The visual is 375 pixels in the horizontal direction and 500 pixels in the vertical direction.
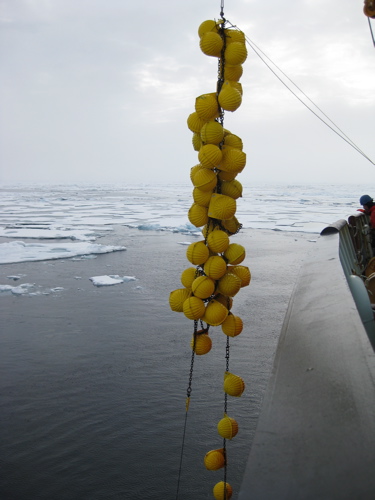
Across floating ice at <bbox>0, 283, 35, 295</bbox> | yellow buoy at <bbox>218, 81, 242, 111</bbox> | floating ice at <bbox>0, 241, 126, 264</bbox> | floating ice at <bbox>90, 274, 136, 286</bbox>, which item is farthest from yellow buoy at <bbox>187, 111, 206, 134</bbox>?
floating ice at <bbox>0, 241, 126, 264</bbox>

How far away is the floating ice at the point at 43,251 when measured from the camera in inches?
437

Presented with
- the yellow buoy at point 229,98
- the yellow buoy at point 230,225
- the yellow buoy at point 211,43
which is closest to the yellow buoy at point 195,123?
the yellow buoy at point 229,98

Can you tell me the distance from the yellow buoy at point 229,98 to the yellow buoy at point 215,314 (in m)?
0.92

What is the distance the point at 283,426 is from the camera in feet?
4.71

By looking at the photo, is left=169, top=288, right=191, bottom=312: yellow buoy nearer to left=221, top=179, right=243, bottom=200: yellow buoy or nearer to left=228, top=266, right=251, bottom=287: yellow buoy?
left=228, top=266, right=251, bottom=287: yellow buoy

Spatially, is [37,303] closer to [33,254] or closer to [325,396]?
[33,254]

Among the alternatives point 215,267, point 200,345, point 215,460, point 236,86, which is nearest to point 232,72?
point 236,86

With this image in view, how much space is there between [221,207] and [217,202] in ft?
0.11

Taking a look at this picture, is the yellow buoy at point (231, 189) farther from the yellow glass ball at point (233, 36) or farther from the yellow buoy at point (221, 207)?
the yellow glass ball at point (233, 36)

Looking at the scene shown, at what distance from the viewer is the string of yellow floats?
2020mm

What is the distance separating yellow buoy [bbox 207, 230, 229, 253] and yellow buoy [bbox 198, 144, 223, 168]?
0.32 metres

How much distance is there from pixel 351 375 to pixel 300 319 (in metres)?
0.75

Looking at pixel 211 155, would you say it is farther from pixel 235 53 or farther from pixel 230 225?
pixel 235 53

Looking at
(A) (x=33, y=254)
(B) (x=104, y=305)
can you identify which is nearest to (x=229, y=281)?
(B) (x=104, y=305)
